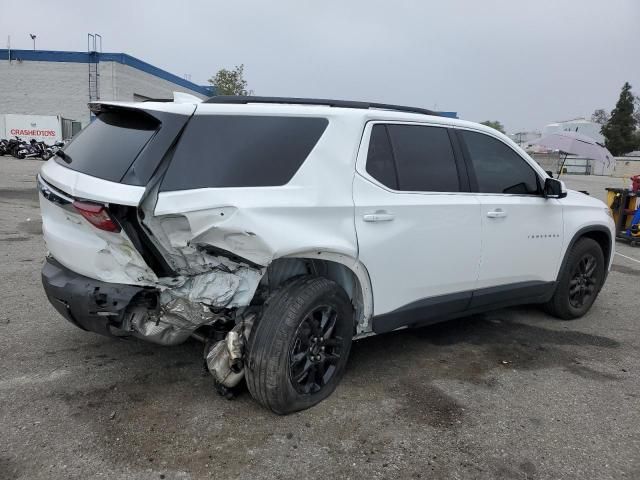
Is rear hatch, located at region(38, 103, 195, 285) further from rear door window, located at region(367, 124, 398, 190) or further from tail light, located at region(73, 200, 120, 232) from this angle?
rear door window, located at region(367, 124, 398, 190)

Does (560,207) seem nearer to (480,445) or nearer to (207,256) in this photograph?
(480,445)

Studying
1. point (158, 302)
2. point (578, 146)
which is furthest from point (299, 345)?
point (578, 146)

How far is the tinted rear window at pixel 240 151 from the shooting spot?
2852 millimetres

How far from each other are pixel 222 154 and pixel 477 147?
2184 mm

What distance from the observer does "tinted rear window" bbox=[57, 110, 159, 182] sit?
290 centimetres

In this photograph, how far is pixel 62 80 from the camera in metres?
36.0

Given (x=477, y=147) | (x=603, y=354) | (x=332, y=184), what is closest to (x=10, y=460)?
(x=332, y=184)

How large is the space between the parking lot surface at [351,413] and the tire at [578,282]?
1.49 feet

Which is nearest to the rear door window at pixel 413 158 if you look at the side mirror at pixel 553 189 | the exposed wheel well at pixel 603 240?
the side mirror at pixel 553 189

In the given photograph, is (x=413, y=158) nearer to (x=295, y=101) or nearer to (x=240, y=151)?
(x=295, y=101)

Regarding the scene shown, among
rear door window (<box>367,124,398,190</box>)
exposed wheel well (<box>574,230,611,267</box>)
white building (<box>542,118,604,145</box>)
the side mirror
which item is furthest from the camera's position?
white building (<box>542,118,604,145</box>)

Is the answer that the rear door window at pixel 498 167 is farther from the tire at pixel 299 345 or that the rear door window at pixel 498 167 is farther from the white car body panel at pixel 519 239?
the tire at pixel 299 345

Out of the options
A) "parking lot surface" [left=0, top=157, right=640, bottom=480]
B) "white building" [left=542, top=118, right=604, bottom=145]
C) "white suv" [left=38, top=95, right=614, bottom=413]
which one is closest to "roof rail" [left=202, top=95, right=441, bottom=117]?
"white suv" [left=38, top=95, right=614, bottom=413]

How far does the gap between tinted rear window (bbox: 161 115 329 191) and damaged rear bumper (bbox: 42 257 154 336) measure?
0.64 m
